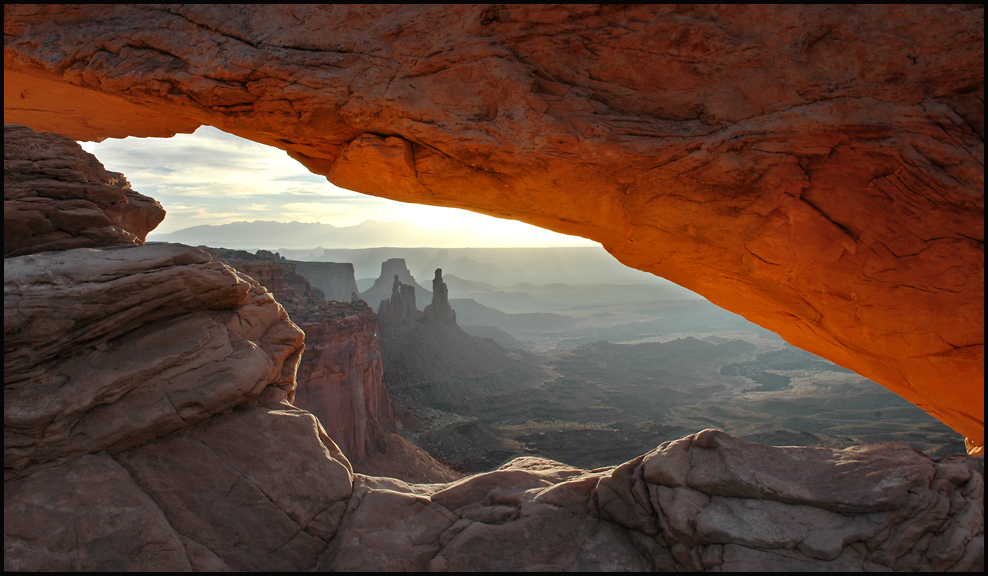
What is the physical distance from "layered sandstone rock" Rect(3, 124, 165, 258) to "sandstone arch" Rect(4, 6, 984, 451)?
3.77 ft

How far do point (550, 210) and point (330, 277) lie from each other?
7930 centimetres

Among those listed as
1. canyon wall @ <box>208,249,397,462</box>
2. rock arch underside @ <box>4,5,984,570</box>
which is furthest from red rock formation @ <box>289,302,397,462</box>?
rock arch underside @ <box>4,5,984,570</box>

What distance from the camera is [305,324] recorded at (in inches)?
1003

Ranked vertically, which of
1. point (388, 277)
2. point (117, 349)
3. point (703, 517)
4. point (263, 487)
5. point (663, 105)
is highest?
point (663, 105)

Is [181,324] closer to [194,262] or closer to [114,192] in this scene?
[194,262]

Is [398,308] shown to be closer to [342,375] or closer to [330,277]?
[330,277]

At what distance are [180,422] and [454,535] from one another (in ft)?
12.8

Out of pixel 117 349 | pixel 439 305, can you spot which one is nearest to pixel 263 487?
pixel 117 349

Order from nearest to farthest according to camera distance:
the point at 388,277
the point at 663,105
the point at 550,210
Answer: the point at 663,105, the point at 550,210, the point at 388,277

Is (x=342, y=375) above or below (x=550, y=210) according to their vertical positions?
below

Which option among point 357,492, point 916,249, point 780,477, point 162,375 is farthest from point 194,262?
point 916,249

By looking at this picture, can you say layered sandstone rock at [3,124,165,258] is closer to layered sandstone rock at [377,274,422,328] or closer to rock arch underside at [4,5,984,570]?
rock arch underside at [4,5,984,570]

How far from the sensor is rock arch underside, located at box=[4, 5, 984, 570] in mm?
5371

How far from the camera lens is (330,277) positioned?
82000 mm
